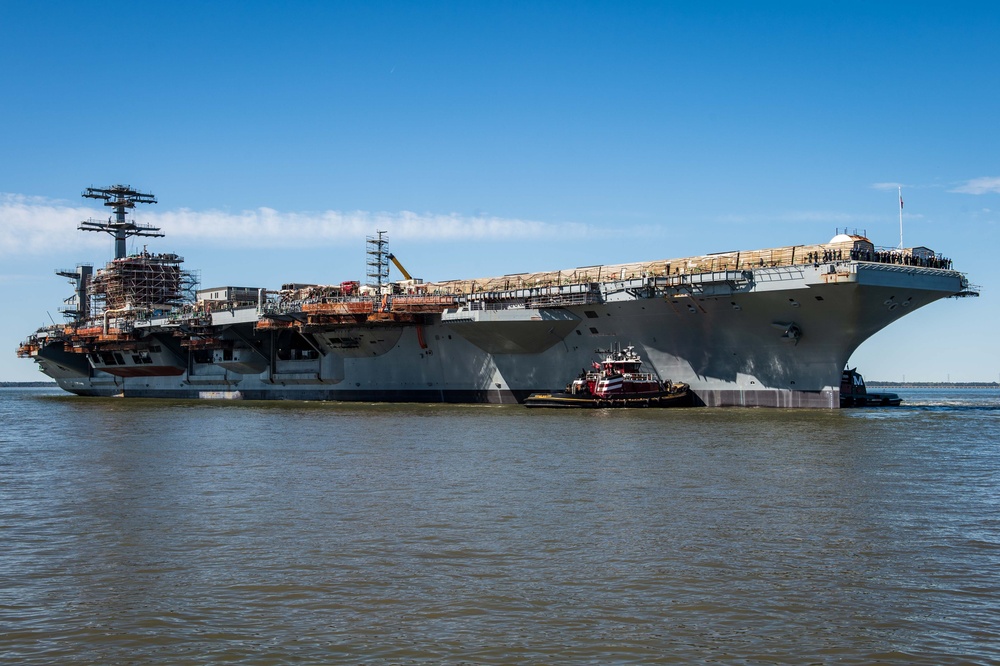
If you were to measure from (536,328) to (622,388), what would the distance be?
14.3ft

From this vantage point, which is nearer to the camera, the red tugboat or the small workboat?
the red tugboat

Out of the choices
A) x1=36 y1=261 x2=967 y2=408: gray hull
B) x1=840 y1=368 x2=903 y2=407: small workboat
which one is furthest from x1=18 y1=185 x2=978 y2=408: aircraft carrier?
x1=840 y1=368 x2=903 y2=407: small workboat

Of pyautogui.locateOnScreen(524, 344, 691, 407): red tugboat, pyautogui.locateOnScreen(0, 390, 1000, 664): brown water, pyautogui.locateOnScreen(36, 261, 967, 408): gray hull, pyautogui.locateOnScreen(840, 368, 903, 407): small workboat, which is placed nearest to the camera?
pyautogui.locateOnScreen(0, 390, 1000, 664): brown water

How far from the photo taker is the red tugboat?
104 ft

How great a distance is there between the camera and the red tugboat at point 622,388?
104ft

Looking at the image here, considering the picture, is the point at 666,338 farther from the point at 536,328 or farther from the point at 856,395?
the point at 856,395

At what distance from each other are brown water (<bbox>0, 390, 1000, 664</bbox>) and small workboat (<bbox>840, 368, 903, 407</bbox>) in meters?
21.0

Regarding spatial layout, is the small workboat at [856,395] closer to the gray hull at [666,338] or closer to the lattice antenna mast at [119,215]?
the gray hull at [666,338]

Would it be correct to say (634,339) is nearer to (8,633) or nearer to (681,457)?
(681,457)

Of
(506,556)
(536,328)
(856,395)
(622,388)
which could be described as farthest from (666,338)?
(506,556)

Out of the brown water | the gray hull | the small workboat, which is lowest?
the brown water

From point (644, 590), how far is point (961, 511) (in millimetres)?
5748

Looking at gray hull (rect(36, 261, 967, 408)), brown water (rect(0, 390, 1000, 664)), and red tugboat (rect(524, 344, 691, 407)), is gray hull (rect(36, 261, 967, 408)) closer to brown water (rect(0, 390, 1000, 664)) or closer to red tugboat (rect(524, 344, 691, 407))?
red tugboat (rect(524, 344, 691, 407))

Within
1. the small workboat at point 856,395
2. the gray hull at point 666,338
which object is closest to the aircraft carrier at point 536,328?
the gray hull at point 666,338
